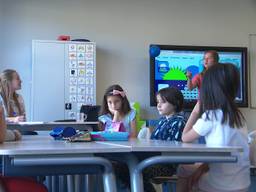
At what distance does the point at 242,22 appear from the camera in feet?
18.7

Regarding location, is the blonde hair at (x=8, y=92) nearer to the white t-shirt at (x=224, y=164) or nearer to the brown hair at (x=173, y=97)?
the brown hair at (x=173, y=97)

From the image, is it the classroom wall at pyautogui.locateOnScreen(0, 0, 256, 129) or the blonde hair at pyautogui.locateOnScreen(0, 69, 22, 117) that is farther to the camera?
the classroom wall at pyautogui.locateOnScreen(0, 0, 256, 129)

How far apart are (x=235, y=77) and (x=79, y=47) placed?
10.6 ft

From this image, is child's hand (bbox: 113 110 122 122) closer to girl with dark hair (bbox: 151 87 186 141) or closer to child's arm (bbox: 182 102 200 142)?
girl with dark hair (bbox: 151 87 186 141)

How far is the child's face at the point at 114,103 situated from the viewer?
3.16 metres

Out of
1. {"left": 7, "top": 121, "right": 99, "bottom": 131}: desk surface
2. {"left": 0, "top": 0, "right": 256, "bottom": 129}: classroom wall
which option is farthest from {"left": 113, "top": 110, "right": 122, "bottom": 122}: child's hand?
{"left": 0, "top": 0, "right": 256, "bottom": 129}: classroom wall

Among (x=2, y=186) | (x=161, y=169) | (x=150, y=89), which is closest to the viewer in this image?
(x=2, y=186)

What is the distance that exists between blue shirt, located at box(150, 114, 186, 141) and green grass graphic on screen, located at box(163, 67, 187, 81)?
278 cm

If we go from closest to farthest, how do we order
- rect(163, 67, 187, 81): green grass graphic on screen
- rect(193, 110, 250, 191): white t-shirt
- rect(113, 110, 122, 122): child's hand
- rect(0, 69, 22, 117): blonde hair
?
rect(193, 110, 250, 191): white t-shirt
rect(113, 110, 122, 122): child's hand
rect(0, 69, 22, 117): blonde hair
rect(163, 67, 187, 81): green grass graphic on screen

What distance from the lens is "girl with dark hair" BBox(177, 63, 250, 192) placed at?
1.75 metres

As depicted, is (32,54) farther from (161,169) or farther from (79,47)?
(161,169)

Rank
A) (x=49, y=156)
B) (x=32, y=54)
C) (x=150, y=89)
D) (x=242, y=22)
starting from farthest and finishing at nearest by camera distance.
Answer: (x=242, y=22) → (x=150, y=89) → (x=32, y=54) → (x=49, y=156)

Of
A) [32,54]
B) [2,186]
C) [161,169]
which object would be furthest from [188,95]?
[2,186]

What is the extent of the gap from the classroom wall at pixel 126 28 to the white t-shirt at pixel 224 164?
3427 millimetres
